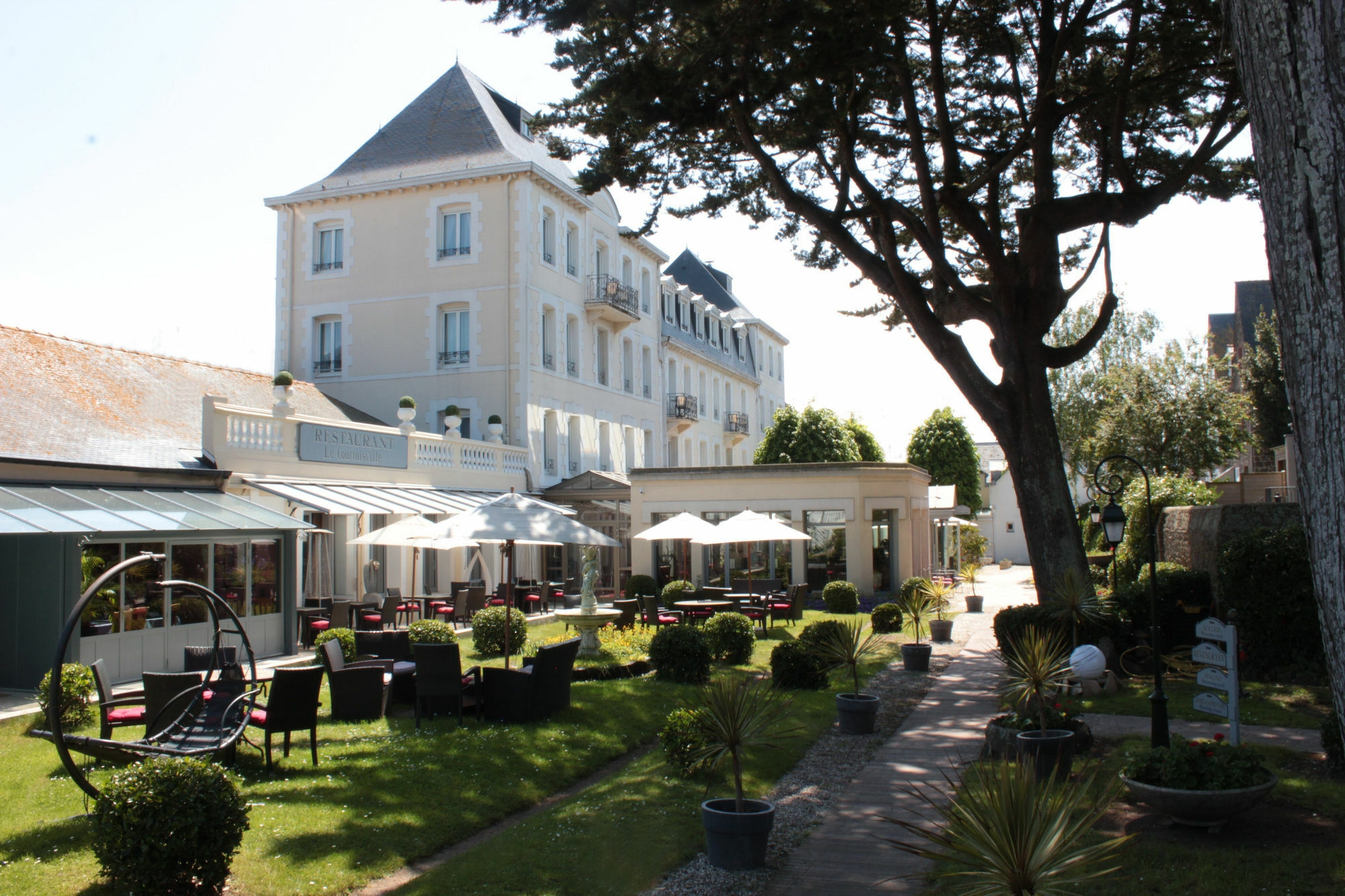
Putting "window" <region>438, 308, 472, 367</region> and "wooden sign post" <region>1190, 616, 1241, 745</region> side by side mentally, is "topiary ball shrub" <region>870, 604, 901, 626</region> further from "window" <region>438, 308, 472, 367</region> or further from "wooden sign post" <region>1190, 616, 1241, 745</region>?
"window" <region>438, 308, 472, 367</region>

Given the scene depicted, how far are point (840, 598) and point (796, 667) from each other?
9.90 meters

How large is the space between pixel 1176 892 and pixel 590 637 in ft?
36.1

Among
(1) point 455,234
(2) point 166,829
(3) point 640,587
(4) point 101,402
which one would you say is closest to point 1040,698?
(2) point 166,829

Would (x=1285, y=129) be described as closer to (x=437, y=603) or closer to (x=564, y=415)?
(x=437, y=603)

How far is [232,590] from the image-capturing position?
14734 millimetres

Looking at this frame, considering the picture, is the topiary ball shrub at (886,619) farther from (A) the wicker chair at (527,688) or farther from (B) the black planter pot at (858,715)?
(A) the wicker chair at (527,688)

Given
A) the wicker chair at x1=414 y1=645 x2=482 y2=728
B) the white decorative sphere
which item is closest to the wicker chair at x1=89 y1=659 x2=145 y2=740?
the wicker chair at x1=414 y1=645 x2=482 y2=728

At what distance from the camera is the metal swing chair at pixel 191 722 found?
254 inches

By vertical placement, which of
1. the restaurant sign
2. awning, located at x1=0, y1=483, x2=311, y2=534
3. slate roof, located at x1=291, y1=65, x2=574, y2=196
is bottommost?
awning, located at x1=0, y1=483, x2=311, y2=534

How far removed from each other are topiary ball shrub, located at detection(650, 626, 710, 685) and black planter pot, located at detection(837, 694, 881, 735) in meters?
2.88

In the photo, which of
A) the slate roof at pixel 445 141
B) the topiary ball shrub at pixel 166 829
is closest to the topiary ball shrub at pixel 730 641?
the topiary ball shrub at pixel 166 829

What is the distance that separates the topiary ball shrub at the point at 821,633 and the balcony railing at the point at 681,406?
2298 cm

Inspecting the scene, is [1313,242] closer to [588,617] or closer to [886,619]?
[588,617]

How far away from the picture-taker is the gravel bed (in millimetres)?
5871
